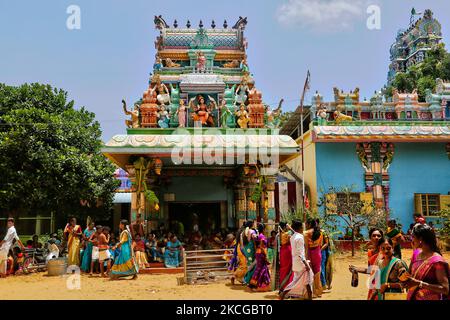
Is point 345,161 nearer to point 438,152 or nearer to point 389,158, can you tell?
point 389,158

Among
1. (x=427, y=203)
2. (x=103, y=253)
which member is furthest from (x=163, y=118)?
(x=427, y=203)

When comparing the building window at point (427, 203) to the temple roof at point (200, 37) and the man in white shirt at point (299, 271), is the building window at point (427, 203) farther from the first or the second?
the man in white shirt at point (299, 271)

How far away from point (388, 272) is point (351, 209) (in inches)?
449

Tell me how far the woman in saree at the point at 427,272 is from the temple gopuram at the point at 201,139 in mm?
8143

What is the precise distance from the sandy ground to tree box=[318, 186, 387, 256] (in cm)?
527

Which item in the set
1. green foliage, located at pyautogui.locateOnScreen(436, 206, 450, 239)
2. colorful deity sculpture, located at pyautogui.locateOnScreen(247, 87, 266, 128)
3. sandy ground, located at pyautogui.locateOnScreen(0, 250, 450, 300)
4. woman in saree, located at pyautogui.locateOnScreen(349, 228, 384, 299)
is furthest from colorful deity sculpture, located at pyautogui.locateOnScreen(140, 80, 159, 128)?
green foliage, located at pyautogui.locateOnScreen(436, 206, 450, 239)

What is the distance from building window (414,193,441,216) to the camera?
1734cm

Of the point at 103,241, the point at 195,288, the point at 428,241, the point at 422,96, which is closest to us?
the point at 428,241

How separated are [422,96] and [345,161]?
81.7 ft

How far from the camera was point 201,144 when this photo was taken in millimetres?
11727

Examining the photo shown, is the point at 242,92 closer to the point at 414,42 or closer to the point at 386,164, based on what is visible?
the point at 386,164

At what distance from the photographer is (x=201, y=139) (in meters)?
11.9

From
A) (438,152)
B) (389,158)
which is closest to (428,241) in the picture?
(389,158)

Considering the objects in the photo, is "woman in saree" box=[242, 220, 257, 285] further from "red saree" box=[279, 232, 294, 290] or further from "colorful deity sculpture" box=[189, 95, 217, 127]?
"colorful deity sculpture" box=[189, 95, 217, 127]
